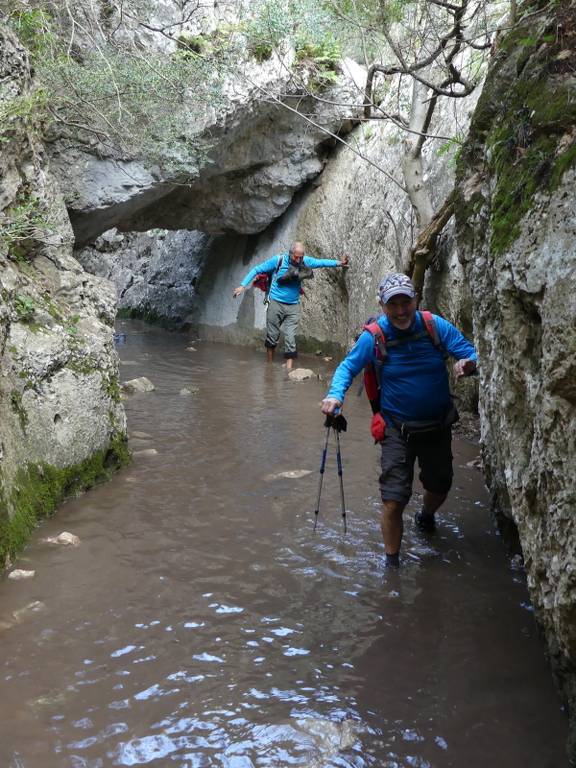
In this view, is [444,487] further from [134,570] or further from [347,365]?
[134,570]

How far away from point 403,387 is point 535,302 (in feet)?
5.57

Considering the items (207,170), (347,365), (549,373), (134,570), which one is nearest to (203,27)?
(207,170)

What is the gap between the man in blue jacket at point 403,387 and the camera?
4824 millimetres

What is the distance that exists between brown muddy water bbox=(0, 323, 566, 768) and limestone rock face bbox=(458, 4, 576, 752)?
0.58 meters

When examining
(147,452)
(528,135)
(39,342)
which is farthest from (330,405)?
(147,452)

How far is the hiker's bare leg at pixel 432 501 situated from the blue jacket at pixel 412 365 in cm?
68

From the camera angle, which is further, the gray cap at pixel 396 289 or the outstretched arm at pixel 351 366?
the outstretched arm at pixel 351 366

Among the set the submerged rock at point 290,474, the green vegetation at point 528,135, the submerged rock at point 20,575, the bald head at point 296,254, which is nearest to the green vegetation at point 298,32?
the bald head at point 296,254

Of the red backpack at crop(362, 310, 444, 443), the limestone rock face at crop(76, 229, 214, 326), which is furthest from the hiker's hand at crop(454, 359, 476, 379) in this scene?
the limestone rock face at crop(76, 229, 214, 326)

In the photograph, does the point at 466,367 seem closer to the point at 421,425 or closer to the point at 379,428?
the point at 421,425

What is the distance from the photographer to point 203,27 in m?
12.0

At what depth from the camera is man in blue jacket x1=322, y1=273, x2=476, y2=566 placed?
190 inches

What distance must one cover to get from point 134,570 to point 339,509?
6.28 ft

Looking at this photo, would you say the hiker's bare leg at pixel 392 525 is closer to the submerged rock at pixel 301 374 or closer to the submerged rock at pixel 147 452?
the submerged rock at pixel 147 452
